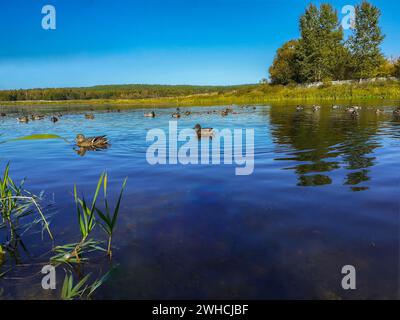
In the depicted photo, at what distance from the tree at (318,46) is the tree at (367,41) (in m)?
4.58

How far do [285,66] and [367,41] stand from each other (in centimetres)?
1778

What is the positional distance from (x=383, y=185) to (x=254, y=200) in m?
2.89

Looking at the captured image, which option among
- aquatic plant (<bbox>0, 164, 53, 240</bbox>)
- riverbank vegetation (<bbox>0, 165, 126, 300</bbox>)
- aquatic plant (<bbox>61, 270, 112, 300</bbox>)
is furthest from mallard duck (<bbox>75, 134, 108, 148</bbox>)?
aquatic plant (<bbox>61, 270, 112, 300</bbox>)

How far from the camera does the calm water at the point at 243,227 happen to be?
11.9 feet

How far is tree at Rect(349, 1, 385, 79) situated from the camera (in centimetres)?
6494

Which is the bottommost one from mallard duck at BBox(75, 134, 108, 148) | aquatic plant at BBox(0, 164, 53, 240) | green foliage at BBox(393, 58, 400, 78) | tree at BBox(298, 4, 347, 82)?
aquatic plant at BBox(0, 164, 53, 240)

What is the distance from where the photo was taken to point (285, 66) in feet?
251

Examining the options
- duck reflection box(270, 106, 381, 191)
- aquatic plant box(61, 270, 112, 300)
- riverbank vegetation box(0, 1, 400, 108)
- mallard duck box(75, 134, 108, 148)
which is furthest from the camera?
riverbank vegetation box(0, 1, 400, 108)

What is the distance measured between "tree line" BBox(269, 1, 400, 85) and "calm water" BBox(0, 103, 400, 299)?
65.8m

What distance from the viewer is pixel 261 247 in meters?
4.37

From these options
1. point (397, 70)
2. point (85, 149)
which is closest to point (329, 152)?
point (85, 149)

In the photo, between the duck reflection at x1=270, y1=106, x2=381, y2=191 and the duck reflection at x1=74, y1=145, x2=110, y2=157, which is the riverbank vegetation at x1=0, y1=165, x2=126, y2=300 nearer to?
the duck reflection at x1=270, y1=106, x2=381, y2=191

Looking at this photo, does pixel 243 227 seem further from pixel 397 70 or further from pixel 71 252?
pixel 397 70
